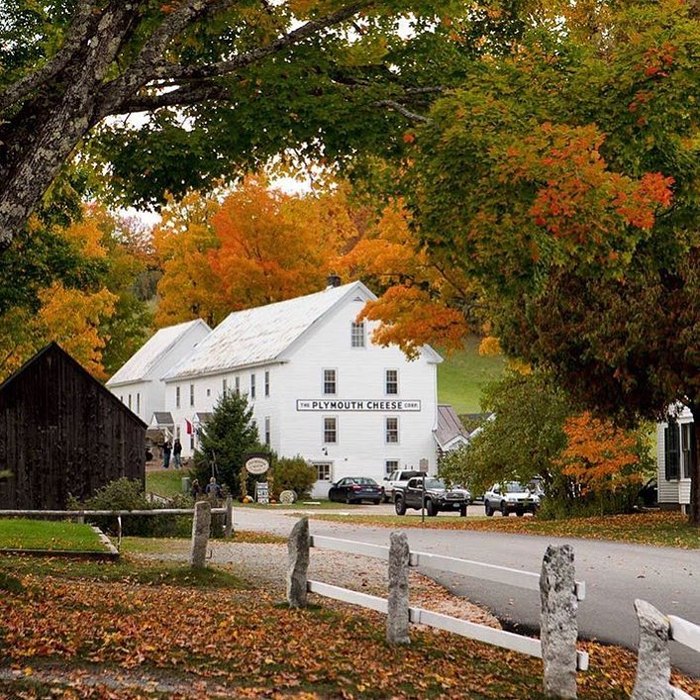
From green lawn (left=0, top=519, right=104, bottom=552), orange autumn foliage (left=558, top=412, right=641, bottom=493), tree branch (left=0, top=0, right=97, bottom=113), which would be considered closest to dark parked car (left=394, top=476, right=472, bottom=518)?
orange autumn foliage (left=558, top=412, right=641, bottom=493)

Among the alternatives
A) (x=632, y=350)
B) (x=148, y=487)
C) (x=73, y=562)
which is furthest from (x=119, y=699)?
(x=148, y=487)

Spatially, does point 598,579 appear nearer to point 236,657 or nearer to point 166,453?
point 236,657

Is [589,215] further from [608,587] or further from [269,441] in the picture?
[269,441]

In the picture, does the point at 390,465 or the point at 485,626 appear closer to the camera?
the point at 485,626

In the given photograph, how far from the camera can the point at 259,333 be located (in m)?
73.9


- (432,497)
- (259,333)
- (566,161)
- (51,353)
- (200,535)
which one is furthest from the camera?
(259,333)

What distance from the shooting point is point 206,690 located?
9992mm

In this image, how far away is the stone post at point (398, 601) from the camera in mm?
12406

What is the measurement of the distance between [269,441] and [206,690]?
58.7m

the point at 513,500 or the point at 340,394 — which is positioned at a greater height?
the point at 340,394

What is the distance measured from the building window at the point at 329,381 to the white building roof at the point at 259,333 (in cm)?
248

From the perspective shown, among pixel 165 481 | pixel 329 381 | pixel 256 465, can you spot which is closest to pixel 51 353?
pixel 256 465

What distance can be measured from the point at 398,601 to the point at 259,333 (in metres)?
61.8

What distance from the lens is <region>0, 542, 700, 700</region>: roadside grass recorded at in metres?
10.2
